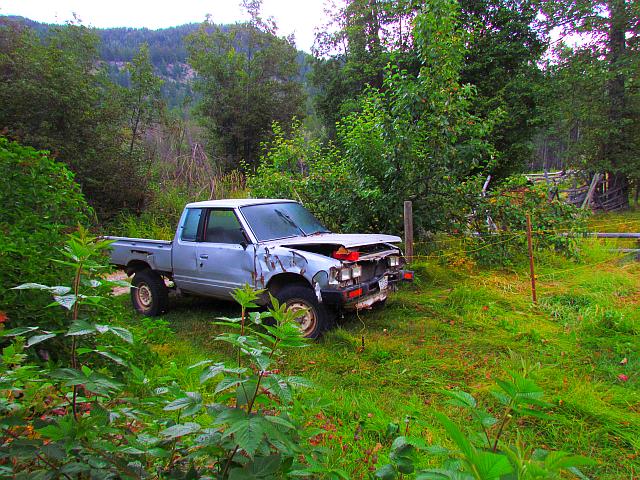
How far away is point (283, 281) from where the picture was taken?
5098 millimetres

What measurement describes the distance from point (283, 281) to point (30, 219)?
2.88 m

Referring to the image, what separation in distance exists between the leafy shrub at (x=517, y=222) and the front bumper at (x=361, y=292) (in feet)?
9.62

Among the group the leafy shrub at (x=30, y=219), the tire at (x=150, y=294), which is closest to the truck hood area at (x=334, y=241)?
the tire at (x=150, y=294)

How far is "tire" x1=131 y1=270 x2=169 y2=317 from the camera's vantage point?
608 centimetres

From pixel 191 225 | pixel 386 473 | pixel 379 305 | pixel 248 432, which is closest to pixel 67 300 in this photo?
pixel 248 432

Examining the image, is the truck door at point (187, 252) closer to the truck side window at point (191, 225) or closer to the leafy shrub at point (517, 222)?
the truck side window at point (191, 225)

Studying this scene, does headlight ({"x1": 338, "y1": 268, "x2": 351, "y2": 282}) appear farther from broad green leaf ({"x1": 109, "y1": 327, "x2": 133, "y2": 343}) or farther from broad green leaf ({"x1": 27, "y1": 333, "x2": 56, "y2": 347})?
broad green leaf ({"x1": 27, "y1": 333, "x2": 56, "y2": 347})

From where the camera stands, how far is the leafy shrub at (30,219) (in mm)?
2471

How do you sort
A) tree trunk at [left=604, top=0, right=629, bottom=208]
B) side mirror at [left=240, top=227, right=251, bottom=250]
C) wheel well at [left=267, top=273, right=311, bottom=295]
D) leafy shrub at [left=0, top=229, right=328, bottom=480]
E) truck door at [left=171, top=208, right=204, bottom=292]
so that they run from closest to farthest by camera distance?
1. leafy shrub at [left=0, top=229, right=328, bottom=480]
2. wheel well at [left=267, top=273, right=311, bottom=295]
3. side mirror at [left=240, top=227, right=251, bottom=250]
4. truck door at [left=171, top=208, right=204, bottom=292]
5. tree trunk at [left=604, top=0, right=629, bottom=208]

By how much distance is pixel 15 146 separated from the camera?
2.89 m

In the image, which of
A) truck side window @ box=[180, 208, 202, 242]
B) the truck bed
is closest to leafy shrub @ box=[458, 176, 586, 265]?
truck side window @ box=[180, 208, 202, 242]

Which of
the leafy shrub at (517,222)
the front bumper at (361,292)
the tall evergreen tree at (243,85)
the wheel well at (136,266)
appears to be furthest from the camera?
the tall evergreen tree at (243,85)

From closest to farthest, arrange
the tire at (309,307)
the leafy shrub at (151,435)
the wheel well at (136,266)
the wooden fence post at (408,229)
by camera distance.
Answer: the leafy shrub at (151,435)
the tire at (309,307)
the wheel well at (136,266)
the wooden fence post at (408,229)

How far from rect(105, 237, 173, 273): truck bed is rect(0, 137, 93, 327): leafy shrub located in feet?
9.33
